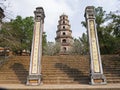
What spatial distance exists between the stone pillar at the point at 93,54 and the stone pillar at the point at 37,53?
2.99 metres

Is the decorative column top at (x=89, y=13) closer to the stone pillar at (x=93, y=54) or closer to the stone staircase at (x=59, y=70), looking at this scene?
the stone pillar at (x=93, y=54)

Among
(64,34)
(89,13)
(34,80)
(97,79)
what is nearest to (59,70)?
(34,80)

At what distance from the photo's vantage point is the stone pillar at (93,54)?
9703mm

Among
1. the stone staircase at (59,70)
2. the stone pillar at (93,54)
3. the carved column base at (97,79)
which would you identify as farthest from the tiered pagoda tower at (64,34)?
the carved column base at (97,79)

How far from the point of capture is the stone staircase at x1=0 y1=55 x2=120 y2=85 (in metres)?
10.5

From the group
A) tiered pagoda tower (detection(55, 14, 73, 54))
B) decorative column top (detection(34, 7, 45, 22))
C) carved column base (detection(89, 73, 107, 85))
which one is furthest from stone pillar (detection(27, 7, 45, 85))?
tiered pagoda tower (detection(55, 14, 73, 54))

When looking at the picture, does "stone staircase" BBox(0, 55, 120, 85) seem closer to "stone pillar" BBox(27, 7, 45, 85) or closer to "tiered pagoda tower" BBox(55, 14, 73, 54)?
"stone pillar" BBox(27, 7, 45, 85)

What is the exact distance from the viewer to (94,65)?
1009cm

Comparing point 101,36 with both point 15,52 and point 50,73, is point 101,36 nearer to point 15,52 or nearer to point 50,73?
point 15,52

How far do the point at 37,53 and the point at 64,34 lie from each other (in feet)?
94.7

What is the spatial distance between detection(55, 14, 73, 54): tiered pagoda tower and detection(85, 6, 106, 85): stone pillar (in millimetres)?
26240

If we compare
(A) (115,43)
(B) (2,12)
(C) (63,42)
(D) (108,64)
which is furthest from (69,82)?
(C) (63,42)

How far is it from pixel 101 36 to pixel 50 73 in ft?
39.3

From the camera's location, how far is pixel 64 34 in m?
39.2
